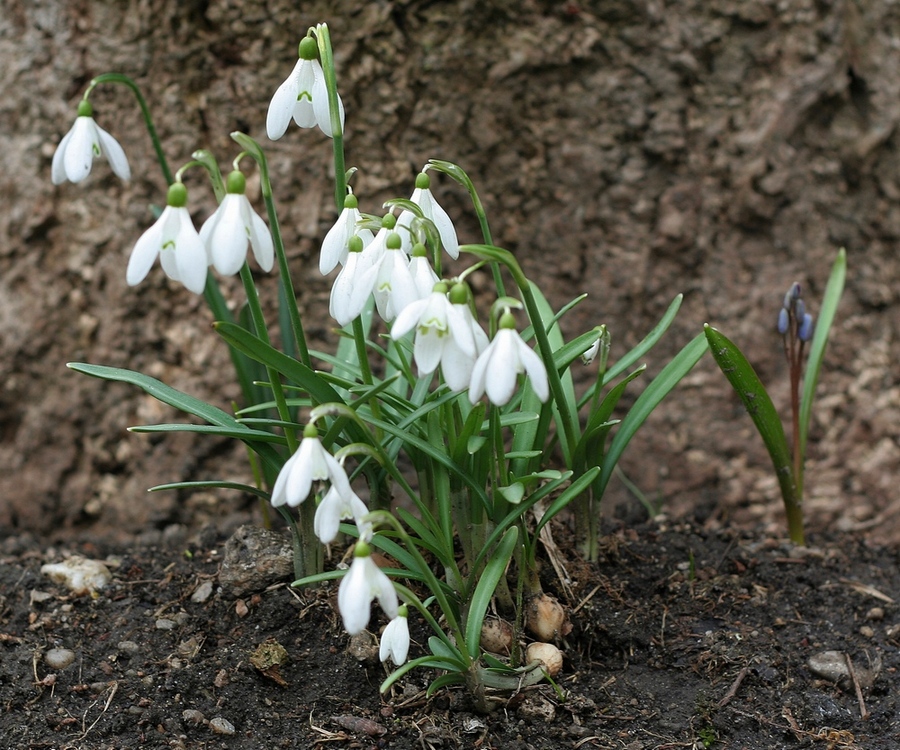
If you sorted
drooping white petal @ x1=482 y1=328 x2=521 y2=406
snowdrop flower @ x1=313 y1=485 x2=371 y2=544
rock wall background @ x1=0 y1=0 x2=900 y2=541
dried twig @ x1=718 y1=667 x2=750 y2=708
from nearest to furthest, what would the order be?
drooping white petal @ x1=482 y1=328 x2=521 y2=406 < snowdrop flower @ x1=313 y1=485 x2=371 y2=544 < dried twig @ x1=718 y1=667 x2=750 y2=708 < rock wall background @ x1=0 y1=0 x2=900 y2=541

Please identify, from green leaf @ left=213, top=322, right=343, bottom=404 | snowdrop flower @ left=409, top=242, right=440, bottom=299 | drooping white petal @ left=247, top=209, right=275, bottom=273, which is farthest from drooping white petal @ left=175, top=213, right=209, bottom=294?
snowdrop flower @ left=409, top=242, right=440, bottom=299

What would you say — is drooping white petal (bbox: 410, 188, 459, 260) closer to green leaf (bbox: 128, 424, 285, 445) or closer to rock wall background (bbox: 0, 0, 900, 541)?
green leaf (bbox: 128, 424, 285, 445)

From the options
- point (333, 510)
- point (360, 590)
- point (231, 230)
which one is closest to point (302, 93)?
point (231, 230)

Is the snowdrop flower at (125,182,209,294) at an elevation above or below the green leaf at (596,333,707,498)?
above

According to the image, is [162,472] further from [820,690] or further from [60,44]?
[820,690]

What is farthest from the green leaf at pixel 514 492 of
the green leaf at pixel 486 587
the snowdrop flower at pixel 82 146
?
Answer: the snowdrop flower at pixel 82 146
